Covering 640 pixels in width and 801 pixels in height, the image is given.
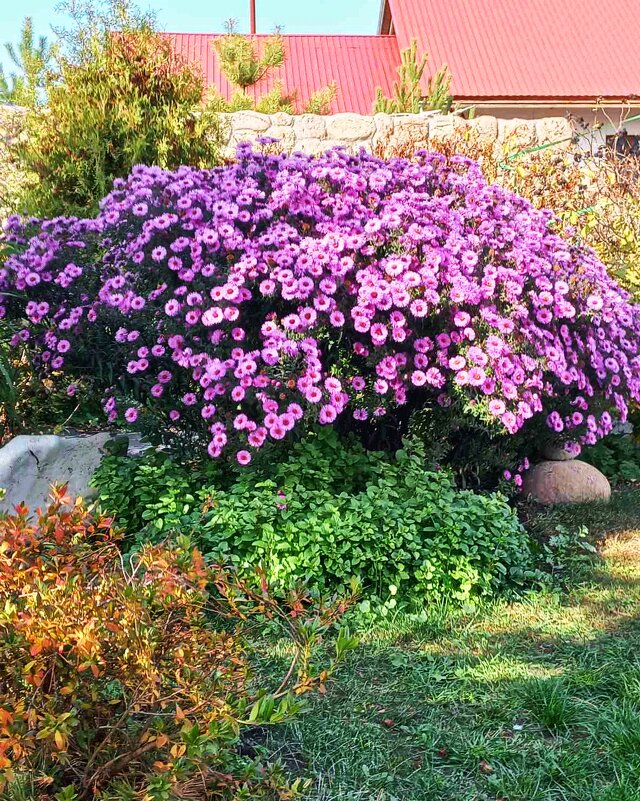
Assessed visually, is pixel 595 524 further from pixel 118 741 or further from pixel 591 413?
pixel 118 741

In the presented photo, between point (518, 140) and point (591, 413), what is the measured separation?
4.56 m

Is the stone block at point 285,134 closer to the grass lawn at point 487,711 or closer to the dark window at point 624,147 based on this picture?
the dark window at point 624,147

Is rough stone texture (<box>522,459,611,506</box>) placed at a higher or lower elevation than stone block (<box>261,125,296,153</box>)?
lower

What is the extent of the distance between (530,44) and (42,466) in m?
15.8

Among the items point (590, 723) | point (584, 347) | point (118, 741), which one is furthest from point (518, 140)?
point (118, 741)

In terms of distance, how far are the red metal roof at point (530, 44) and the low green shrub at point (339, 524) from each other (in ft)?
41.1

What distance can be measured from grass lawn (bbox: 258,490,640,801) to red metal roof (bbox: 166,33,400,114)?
51.2ft

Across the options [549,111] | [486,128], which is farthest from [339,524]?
[549,111]

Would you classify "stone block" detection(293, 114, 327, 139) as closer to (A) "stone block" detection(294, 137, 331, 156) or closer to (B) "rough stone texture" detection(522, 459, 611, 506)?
(A) "stone block" detection(294, 137, 331, 156)

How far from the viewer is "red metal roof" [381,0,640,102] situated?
1470 cm

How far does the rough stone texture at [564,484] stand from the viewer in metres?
4.45

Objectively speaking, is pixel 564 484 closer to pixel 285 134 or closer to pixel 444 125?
pixel 444 125

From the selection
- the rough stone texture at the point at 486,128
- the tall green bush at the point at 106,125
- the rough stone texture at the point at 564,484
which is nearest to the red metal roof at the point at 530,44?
the rough stone texture at the point at 486,128

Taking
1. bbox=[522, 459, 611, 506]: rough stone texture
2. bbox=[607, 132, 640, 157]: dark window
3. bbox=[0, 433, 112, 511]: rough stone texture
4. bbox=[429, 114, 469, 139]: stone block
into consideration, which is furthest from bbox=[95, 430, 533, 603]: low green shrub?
bbox=[429, 114, 469, 139]: stone block
